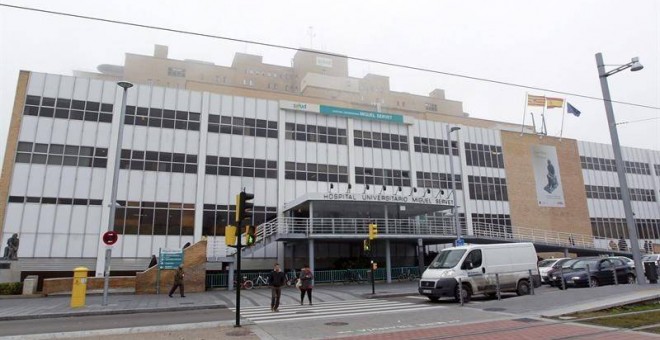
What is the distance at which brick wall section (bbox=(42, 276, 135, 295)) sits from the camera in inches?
892

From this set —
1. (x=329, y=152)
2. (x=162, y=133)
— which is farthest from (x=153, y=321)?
(x=329, y=152)

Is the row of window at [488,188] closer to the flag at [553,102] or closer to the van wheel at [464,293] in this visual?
the flag at [553,102]

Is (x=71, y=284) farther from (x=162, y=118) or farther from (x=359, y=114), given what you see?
(x=359, y=114)

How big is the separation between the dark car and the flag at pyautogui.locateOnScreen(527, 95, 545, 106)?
27188mm

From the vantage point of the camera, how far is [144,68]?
232 feet

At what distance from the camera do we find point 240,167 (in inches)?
1351

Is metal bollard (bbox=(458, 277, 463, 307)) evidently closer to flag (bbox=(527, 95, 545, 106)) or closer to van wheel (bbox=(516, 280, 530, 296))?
van wheel (bbox=(516, 280, 530, 296))

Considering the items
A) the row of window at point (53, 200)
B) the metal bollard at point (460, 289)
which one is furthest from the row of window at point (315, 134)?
the metal bollard at point (460, 289)

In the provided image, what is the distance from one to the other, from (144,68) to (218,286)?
55.3 m

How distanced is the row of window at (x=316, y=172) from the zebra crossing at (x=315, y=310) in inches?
748

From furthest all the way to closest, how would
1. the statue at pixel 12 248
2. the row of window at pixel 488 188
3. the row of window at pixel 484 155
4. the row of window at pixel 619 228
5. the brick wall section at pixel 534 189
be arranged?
the row of window at pixel 619 228
the brick wall section at pixel 534 189
the row of window at pixel 484 155
the row of window at pixel 488 188
the statue at pixel 12 248

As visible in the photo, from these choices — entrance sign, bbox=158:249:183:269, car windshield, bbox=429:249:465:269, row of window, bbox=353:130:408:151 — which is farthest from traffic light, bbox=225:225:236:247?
row of window, bbox=353:130:408:151

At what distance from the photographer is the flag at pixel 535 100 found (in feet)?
148

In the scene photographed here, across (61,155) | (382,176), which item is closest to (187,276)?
(61,155)
